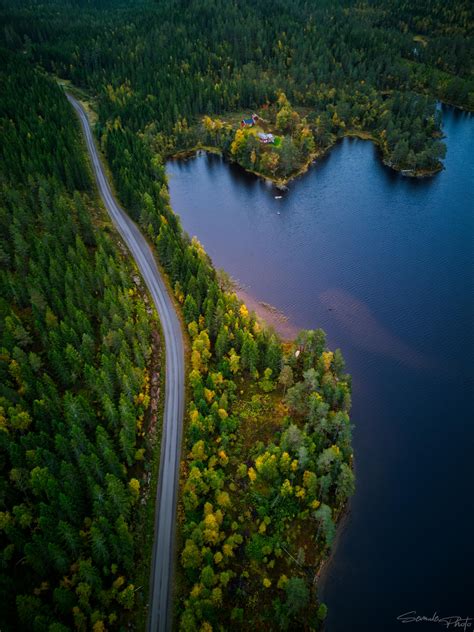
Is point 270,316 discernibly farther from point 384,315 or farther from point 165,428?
point 165,428

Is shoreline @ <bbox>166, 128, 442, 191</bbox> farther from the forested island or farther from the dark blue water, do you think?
the forested island

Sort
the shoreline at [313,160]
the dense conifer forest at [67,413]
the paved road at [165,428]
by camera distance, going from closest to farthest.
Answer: the dense conifer forest at [67,413] < the paved road at [165,428] < the shoreline at [313,160]

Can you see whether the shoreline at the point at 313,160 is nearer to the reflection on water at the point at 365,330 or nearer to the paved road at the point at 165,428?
the paved road at the point at 165,428

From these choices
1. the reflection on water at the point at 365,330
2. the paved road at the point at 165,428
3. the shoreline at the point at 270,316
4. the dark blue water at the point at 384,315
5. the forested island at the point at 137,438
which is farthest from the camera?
the shoreline at the point at 270,316

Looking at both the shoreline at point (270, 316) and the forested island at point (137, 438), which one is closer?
the forested island at point (137, 438)

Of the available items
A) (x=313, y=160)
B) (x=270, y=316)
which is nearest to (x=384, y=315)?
(x=270, y=316)

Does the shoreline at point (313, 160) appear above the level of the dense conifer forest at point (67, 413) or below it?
above

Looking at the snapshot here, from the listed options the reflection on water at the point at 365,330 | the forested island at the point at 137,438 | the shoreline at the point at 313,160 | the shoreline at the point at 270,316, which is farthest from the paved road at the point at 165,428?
the shoreline at the point at 313,160
